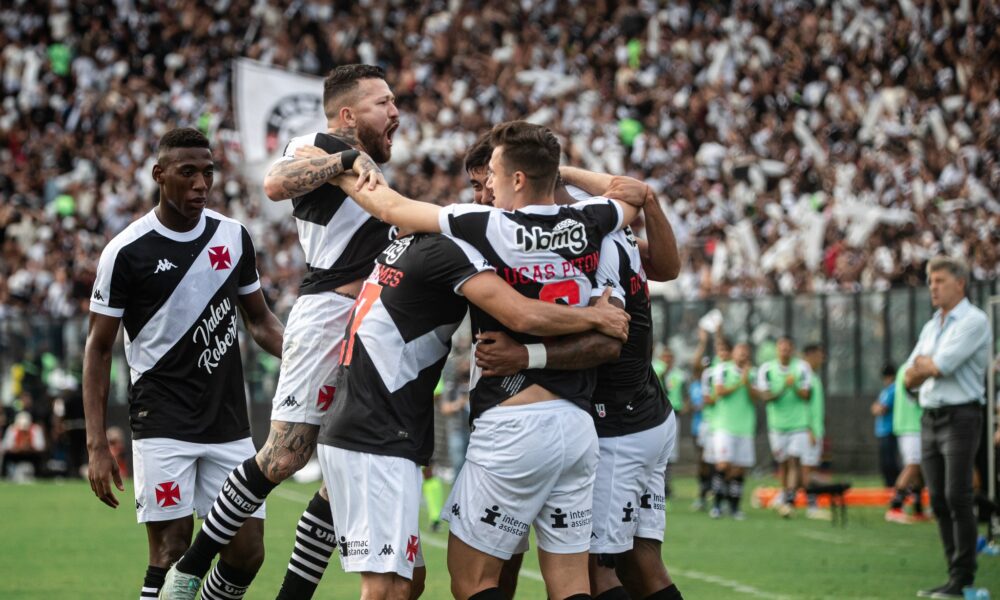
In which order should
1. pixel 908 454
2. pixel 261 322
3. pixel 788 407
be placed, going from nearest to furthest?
pixel 261 322 → pixel 908 454 → pixel 788 407

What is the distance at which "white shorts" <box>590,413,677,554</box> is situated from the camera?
6820 mm

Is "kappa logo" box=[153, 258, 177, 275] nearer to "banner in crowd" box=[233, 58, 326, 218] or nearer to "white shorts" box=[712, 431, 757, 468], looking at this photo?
"white shorts" box=[712, 431, 757, 468]

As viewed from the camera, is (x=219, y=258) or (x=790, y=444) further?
(x=790, y=444)

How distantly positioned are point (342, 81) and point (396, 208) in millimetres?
1156

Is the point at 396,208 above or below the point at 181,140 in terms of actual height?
below

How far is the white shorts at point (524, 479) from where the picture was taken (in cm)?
602

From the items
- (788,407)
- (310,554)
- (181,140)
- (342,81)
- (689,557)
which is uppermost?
(342,81)

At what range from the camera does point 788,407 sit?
19234 millimetres

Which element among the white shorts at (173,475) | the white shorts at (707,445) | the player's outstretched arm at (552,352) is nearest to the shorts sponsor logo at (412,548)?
the player's outstretched arm at (552,352)

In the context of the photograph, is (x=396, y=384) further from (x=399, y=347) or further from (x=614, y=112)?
(x=614, y=112)

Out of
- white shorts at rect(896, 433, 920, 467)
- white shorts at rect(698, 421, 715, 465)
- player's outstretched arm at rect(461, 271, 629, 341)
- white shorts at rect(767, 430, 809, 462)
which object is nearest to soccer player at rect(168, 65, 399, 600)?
player's outstretched arm at rect(461, 271, 629, 341)

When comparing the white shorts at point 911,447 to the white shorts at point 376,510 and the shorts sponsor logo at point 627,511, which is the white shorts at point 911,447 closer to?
the shorts sponsor logo at point 627,511

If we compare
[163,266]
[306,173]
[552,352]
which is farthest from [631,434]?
[163,266]

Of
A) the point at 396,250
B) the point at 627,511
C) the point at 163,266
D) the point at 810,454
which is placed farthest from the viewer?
the point at 810,454
